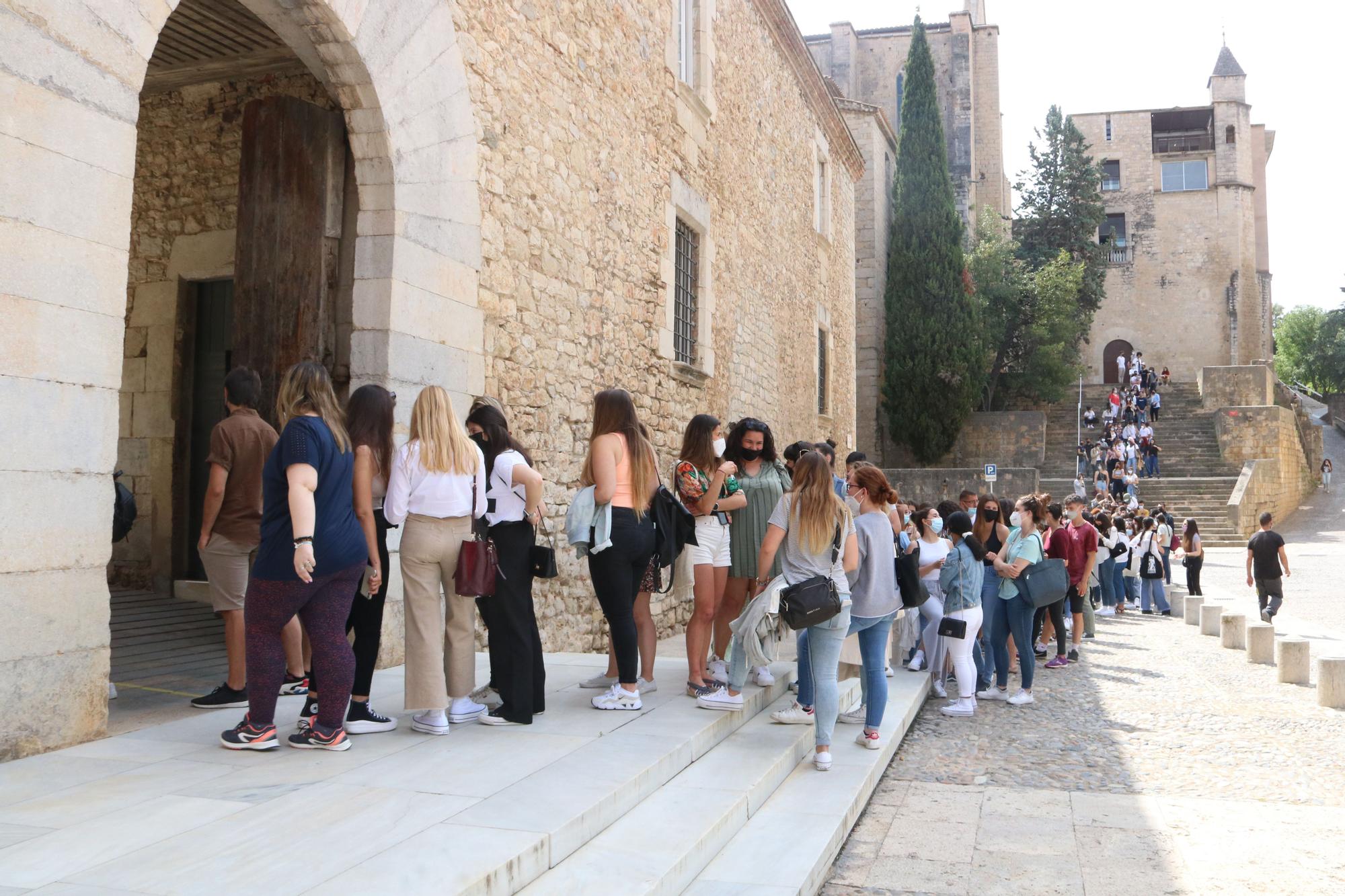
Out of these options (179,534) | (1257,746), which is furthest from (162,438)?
(1257,746)

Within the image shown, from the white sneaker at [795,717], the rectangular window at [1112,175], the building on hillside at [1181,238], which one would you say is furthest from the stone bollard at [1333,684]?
the rectangular window at [1112,175]

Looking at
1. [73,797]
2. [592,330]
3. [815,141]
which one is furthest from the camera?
[815,141]

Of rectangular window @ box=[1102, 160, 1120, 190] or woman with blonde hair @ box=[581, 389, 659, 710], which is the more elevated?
rectangular window @ box=[1102, 160, 1120, 190]

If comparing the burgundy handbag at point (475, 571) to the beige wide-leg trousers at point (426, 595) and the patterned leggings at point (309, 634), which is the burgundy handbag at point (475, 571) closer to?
the beige wide-leg trousers at point (426, 595)

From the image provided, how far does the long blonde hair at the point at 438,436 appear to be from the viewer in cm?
408

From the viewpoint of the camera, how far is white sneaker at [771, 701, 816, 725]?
5141mm

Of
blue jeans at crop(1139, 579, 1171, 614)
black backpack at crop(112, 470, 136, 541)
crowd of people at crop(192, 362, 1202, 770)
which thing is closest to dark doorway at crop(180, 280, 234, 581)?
black backpack at crop(112, 470, 136, 541)

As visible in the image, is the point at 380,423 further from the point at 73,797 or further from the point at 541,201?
the point at 541,201

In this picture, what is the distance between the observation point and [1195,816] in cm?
463

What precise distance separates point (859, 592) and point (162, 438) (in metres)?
5.33

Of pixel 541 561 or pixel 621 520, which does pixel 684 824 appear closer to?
pixel 541 561

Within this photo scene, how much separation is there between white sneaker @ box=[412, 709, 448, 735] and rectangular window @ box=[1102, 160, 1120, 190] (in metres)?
45.1

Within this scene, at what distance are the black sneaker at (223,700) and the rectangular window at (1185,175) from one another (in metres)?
46.0

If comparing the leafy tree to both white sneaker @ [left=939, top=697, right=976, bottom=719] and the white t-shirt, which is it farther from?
the white t-shirt
